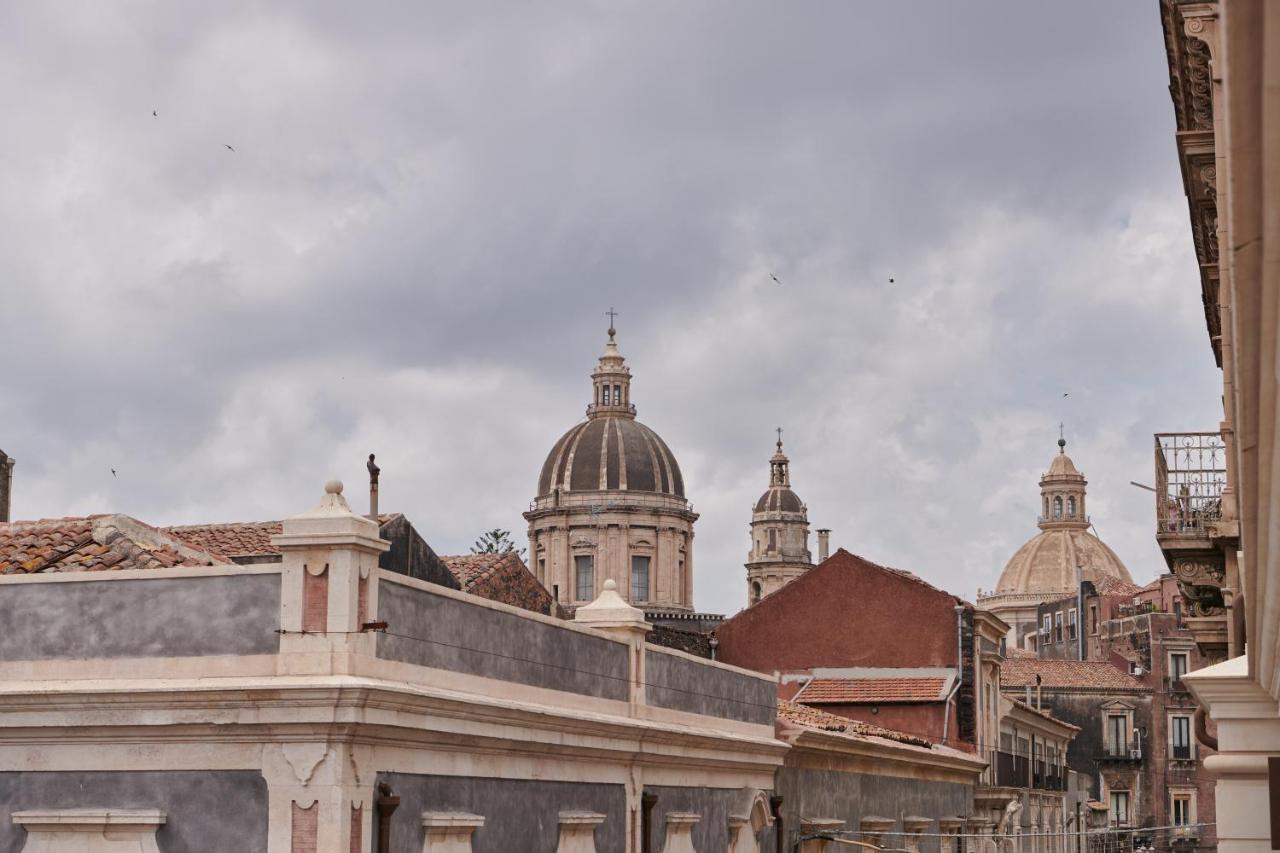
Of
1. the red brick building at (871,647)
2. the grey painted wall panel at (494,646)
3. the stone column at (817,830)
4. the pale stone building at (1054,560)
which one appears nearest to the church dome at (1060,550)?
the pale stone building at (1054,560)

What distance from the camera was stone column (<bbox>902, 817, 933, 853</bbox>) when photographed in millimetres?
30047

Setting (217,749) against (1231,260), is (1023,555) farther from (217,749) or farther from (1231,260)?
(1231,260)

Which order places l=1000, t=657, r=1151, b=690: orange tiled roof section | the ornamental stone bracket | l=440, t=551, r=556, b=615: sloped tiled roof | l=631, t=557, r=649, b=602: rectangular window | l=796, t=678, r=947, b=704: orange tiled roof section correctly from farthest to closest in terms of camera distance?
l=631, t=557, r=649, b=602: rectangular window < l=1000, t=657, r=1151, b=690: orange tiled roof section < l=796, t=678, r=947, b=704: orange tiled roof section < l=440, t=551, r=556, b=615: sloped tiled roof < the ornamental stone bracket

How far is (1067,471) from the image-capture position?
463ft

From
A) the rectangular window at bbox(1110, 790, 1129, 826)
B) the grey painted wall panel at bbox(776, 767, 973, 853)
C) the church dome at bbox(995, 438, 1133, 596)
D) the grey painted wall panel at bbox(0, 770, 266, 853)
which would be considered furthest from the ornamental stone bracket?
the church dome at bbox(995, 438, 1133, 596)

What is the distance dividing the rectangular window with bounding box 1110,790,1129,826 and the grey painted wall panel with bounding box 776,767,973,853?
1731 inches

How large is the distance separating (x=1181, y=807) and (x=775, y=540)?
46.5 m

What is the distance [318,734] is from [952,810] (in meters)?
24.1

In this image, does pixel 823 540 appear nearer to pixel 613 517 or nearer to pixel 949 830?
pixel 613 517

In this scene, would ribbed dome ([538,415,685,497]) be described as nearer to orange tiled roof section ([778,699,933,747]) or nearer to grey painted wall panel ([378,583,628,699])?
orange tiled roof section ([778,699,933,747])

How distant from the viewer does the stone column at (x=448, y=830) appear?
14195 mm

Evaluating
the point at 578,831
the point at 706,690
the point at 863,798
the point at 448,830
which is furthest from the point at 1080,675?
the point at 448,830

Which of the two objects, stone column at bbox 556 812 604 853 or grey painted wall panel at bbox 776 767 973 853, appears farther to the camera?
grey painted wall panel at bbox 776 767 973 853

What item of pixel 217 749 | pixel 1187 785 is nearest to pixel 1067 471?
pixel 1187 785
